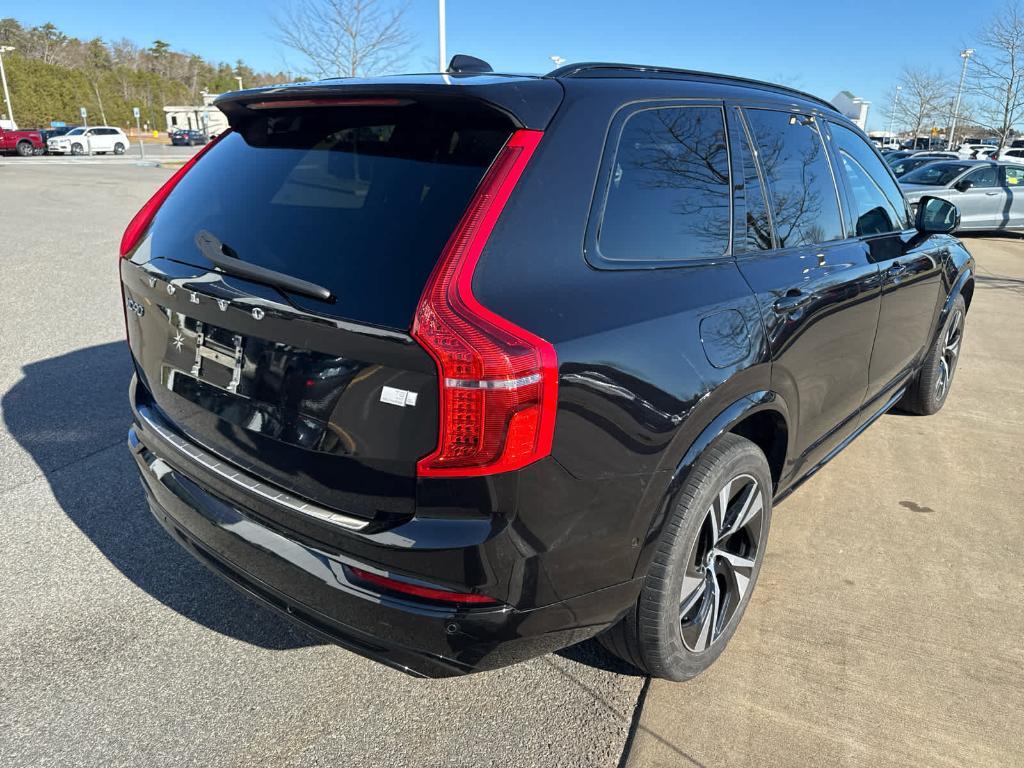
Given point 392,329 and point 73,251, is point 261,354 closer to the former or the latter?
point 392,329

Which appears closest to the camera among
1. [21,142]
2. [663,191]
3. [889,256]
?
[663,191]

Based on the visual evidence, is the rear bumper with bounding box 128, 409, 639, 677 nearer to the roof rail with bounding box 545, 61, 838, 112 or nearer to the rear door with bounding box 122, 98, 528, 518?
the rear door with bounding box 122, 98, 528, 518

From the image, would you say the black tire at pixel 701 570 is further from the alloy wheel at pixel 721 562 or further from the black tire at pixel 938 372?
the black tire at pixel 938 372

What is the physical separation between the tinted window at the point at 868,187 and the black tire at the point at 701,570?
154 cm

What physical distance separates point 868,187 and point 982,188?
14439 mm

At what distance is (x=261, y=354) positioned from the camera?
1.95 meters

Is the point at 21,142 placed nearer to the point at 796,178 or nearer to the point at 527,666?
the point at 796,178

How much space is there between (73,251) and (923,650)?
1029cm

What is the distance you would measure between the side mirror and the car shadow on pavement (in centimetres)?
362

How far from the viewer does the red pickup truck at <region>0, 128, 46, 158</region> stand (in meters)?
37.1

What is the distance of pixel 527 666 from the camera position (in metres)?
2.58

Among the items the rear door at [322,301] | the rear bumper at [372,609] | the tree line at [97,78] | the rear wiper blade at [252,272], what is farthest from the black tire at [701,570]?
the tree line at [97,78]

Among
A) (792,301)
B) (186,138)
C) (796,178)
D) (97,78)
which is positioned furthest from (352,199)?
(97,78)

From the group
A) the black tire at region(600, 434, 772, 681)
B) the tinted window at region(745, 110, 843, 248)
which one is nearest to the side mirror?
the tinted window at region(745, 110, 843, 248)
